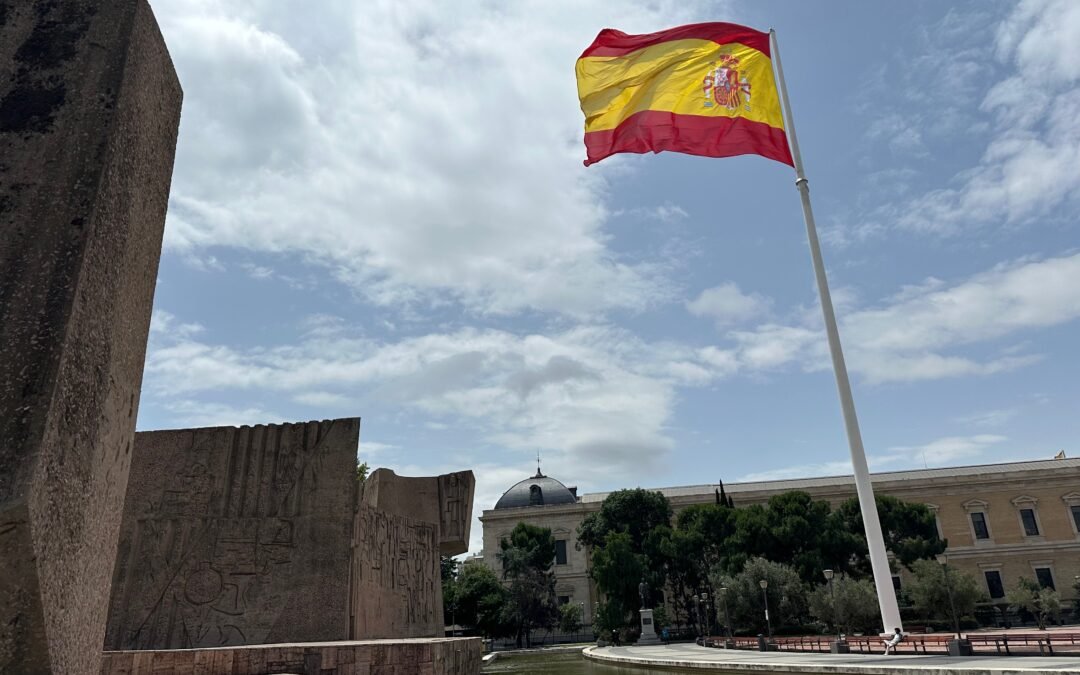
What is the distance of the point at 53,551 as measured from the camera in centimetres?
195

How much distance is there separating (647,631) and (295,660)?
35029 millimetres

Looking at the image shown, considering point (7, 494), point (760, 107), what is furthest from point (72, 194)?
point (760, 107)

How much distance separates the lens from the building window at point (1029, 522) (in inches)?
2117

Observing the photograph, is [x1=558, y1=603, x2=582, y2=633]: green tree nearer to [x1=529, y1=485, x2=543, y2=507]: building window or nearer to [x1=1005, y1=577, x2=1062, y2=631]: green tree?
[x1=529, y1=485, x2=543, y2=507]: building window

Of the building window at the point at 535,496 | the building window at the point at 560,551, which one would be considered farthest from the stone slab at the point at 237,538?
the building window at the point at 535,496

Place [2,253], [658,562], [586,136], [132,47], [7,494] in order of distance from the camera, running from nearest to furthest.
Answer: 1. [7,494]
2. [2,253]
3. [132,47]
4. [586,136]
5. [658,562]

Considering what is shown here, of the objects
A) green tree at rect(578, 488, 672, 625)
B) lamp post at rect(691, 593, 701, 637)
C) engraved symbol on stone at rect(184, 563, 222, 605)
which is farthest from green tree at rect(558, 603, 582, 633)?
engraved symbol on stone at rect(184, 563, 222, 605)

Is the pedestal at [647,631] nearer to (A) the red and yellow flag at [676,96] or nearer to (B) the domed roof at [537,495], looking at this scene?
(B) the domed roof at [537,495]

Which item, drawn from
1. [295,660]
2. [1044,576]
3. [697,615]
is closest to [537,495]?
[697,615]

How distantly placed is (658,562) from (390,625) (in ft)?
120

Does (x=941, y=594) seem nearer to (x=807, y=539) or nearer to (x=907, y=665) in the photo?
(x=807, y=539)

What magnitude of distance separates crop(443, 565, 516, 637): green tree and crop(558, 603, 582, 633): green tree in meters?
6.69

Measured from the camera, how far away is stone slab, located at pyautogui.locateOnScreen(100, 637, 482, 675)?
265 inches

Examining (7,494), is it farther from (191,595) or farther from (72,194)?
(191,595)
